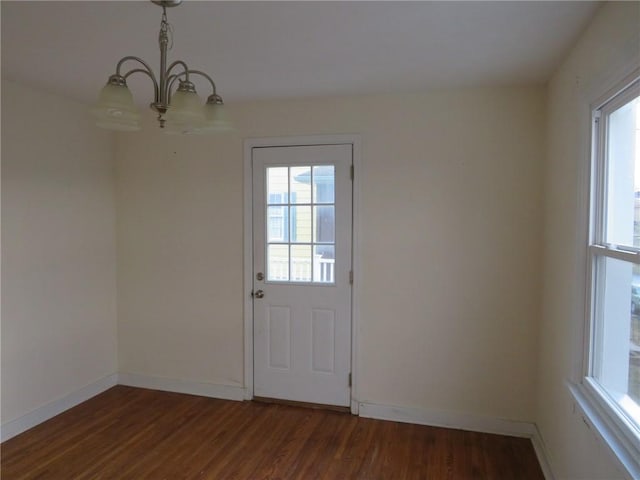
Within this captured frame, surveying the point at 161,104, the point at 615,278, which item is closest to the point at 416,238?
the point at 615,278

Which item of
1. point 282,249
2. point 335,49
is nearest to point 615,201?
point 335,49

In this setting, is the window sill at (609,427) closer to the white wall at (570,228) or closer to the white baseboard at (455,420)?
the white wall at (570,228)

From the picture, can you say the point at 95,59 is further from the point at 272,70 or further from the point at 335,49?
the point at 335,49

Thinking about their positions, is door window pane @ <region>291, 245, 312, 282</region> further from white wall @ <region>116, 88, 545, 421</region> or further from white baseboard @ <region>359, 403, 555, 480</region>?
white baseboard @ <region>359, 403, 555, 480</region>

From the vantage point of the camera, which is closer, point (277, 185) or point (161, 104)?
point (161, 104)

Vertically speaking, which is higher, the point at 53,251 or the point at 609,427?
the point at 53,251

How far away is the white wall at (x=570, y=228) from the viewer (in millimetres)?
1599

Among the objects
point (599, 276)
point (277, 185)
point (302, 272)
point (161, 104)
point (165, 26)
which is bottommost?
point (302, 272)

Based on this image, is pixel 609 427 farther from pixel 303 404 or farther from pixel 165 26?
pixel 165 26

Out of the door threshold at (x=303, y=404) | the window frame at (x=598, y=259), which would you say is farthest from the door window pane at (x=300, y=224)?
the window frame at (x=598, y=259)

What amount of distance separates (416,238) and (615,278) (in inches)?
54.5

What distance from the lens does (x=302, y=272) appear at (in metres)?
3.27

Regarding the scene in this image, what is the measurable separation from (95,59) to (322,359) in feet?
8.47

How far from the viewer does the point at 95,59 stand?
2385 millimetres
